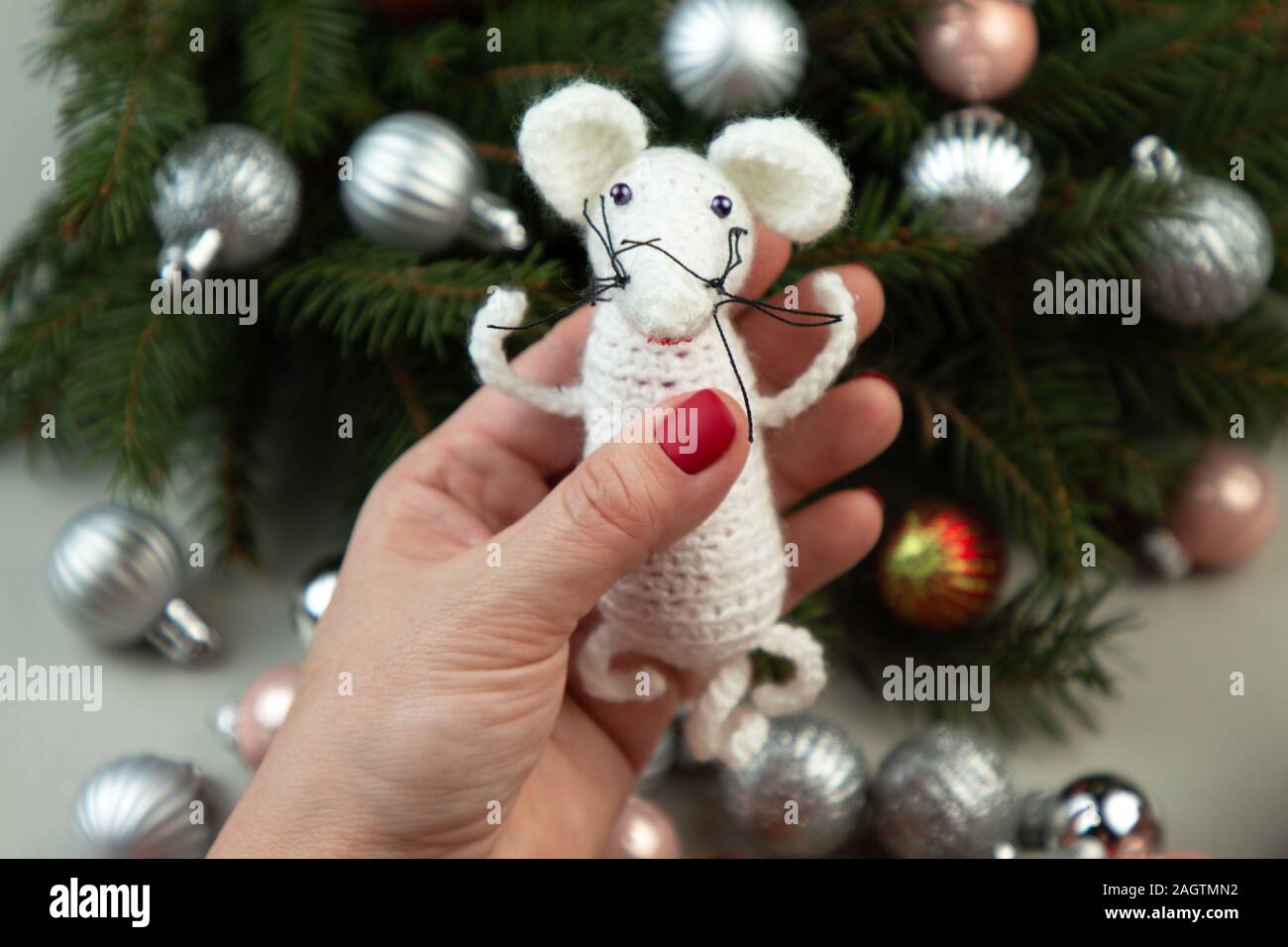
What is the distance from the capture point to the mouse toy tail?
801mm

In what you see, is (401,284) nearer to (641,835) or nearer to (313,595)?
(313,595)

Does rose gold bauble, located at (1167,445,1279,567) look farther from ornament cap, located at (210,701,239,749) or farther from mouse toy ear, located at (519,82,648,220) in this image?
ornament cap, located at (210,701,239,749)

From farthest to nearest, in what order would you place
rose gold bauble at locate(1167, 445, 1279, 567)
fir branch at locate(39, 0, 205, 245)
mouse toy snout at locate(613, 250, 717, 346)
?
rose gold bauble at locate(1167, 445, 1279, 567), fir branch at locate(39, 0, 205, 245), mouse toy snout at locate(613, 250, 717, 346)

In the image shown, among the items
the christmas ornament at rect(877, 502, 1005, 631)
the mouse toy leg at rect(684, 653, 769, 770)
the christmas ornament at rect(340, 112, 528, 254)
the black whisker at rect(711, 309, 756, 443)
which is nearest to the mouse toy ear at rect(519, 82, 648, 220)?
the black whisker at rect(711, 309, 756, 443)

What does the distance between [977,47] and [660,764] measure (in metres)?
0.62

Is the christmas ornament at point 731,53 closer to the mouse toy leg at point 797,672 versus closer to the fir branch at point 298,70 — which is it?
the fir branch at point 298,70

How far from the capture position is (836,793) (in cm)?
95

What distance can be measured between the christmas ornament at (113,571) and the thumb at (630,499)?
17.8 inches

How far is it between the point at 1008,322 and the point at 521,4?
48cm

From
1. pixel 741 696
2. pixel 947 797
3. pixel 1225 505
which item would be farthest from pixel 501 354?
pixel 1225 505

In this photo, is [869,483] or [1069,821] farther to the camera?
[869,483]

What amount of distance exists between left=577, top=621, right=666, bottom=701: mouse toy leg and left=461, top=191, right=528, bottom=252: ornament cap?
0.31 meters

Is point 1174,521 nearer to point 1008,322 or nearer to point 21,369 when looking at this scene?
point 1008,322
